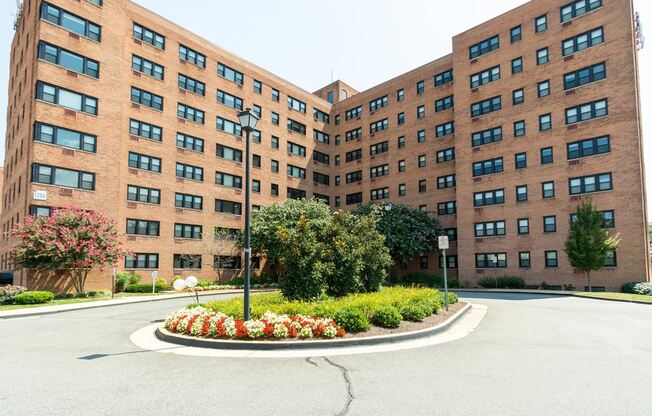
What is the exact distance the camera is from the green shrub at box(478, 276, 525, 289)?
3447 cm

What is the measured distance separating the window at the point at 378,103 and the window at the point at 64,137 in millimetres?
31249

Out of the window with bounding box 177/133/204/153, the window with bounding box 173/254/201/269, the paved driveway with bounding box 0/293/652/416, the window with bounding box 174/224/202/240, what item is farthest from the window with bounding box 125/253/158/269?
the paved driveway with bounding box 0/293/652/416

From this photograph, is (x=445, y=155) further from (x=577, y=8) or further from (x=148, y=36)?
(x=148, y=36)

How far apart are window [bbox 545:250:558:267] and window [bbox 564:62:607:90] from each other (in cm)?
1348

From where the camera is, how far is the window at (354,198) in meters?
51.5

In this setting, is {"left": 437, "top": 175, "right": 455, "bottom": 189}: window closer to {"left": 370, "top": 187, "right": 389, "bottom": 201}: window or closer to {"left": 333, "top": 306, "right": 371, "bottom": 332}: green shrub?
{"left": 370, "top": 187, "right": 389, "bottom": 201}: window

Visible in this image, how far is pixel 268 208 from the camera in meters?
39.0

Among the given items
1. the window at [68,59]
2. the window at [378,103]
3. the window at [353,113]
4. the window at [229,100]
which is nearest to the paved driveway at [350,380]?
the window at [68,59]

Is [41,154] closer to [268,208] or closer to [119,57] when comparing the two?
[119,57]

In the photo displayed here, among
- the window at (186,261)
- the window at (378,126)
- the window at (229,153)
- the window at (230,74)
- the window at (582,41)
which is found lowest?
the window at (186,261)

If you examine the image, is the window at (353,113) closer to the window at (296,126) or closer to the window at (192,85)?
the window at (296,126)

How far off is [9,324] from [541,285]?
34.3 m

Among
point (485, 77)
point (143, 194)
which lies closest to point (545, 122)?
point (485, 77)

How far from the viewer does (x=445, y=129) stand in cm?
4322
